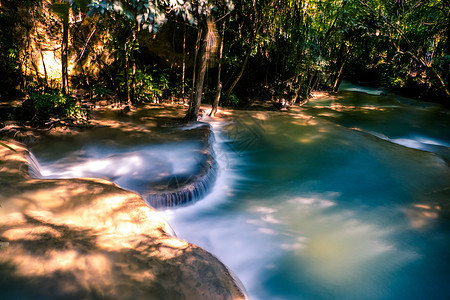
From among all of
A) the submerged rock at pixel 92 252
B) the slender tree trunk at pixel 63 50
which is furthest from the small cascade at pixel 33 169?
the slender tree trunk at pixel 63 50

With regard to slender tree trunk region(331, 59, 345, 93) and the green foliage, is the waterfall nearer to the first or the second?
the green foliage

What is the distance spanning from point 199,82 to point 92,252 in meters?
5.59

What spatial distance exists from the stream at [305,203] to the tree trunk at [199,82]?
2.54ft

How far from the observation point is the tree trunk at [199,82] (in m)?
6.92

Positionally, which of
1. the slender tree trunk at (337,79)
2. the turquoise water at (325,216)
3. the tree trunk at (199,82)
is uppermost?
the slender tree trunk at (337,79)

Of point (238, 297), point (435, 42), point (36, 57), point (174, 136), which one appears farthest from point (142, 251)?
point (435, 42)

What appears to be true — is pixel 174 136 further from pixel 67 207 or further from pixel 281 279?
pixel 281 279

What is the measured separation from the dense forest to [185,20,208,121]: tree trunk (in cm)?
3

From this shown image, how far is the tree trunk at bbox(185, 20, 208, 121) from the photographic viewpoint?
6920 millimetres

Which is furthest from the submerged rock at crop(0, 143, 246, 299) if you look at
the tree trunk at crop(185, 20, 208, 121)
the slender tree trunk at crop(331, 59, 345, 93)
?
the slender tree trunk at crop(331, 59, 345, 93)

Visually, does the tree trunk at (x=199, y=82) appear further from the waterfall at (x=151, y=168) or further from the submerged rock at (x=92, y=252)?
the submerged rock at (x=92, y=252)

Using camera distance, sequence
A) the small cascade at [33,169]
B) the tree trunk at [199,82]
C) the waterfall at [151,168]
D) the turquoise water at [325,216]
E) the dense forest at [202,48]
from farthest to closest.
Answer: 1. the dense forest at [202,48]
2. the tree trunk at [199,82]
3. the waterfall at [151,168]
4. the small cascade at [33,169]
5. the turquoise water at [325,216]

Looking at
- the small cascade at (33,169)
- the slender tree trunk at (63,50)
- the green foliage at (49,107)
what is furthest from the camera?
the slender tree trunk at (63,50)

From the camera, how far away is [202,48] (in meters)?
6.95
